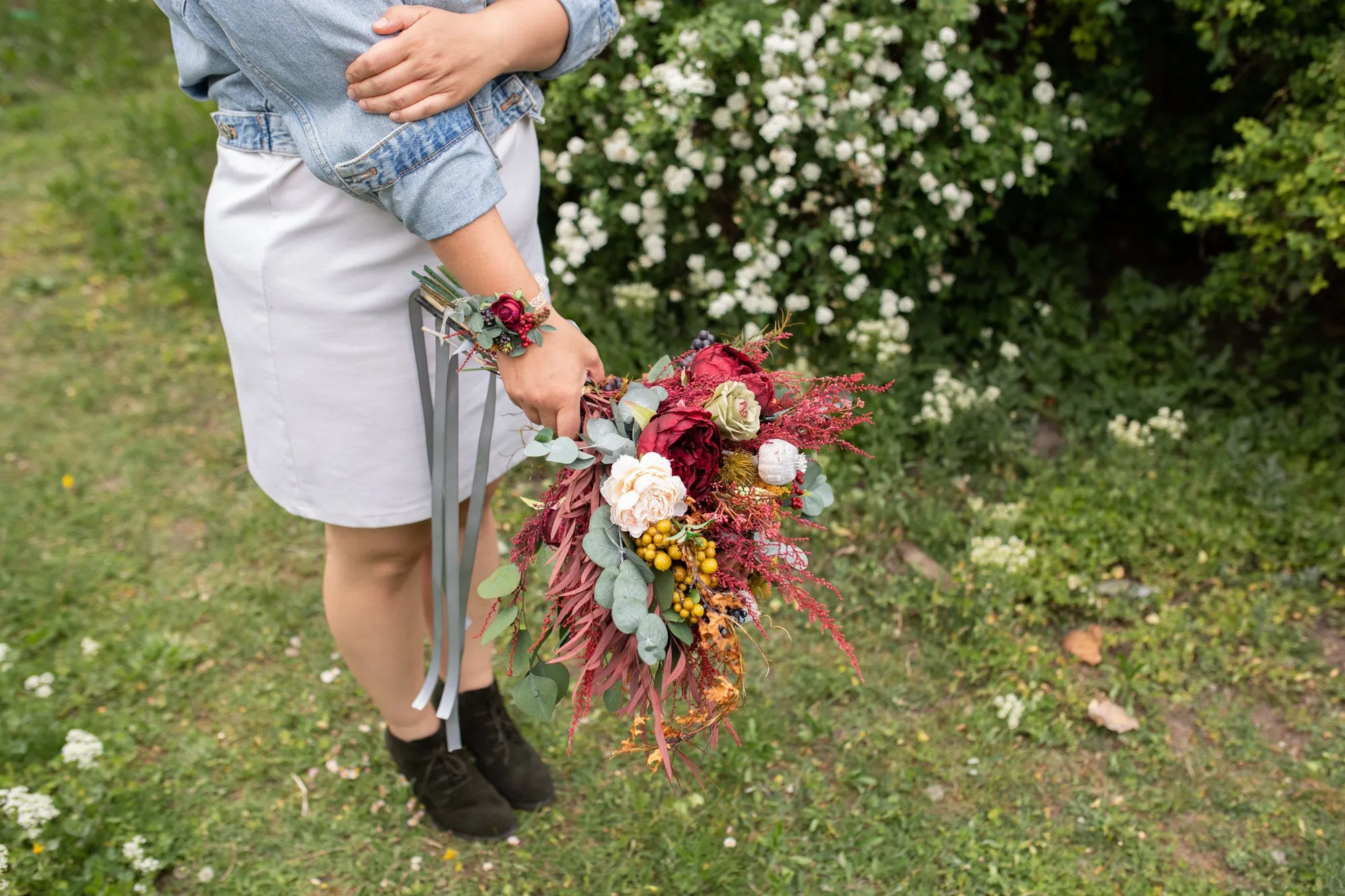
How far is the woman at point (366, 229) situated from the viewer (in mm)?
1342

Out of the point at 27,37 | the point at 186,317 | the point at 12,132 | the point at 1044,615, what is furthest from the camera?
the point at 27,37

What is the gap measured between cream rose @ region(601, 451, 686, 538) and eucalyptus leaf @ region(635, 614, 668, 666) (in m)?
0.12

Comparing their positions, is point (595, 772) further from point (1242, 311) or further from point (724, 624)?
point (1242, 311)

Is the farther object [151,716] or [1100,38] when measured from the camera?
[1100,38]

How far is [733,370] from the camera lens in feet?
4.90

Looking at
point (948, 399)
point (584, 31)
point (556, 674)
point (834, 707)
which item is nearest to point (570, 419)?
point (556, 674)

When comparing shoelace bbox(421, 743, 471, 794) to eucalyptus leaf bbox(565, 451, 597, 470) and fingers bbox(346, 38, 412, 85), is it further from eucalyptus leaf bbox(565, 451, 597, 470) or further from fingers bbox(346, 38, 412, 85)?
fingers bbox(346, 38, 412, 85)

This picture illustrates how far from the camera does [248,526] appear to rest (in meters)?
3.19

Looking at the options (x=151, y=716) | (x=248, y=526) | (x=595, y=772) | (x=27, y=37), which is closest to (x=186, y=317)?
(x=248, y=526)

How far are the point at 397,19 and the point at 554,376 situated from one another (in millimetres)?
519

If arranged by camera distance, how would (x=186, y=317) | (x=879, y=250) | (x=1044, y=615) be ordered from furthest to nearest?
1. (x=186, y=317)
2. (x=879, y=250)
3. (x=1044, y=615)

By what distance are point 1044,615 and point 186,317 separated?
3.45m

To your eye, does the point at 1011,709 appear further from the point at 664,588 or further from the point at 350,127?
the point at 350,127

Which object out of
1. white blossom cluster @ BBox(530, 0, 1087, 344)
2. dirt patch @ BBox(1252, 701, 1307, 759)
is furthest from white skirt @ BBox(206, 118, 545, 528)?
dirt patch @ BBox(1252, 701, 1307, 759)
